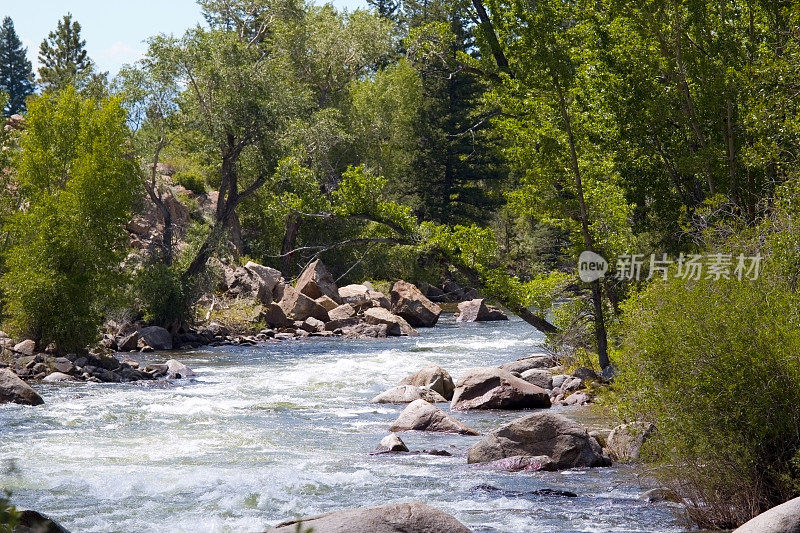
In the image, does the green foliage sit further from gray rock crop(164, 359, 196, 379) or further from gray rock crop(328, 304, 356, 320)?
gray rock crop(164, 359, 196, 379)

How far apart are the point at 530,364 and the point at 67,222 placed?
39.2 ft

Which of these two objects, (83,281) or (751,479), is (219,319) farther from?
(751,479)

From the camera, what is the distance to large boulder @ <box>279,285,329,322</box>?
34188 mm

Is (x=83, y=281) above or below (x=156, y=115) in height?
below

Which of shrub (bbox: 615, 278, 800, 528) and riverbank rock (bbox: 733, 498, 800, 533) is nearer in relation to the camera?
riverbank rock (bbox: 733, 498, 800, 533)

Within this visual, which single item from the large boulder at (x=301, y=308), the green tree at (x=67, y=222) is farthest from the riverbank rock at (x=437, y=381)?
the large boulder at (x=301, y=308)

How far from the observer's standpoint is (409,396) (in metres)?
18.1

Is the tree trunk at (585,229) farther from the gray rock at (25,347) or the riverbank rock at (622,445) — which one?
the gray rock at (25,347)

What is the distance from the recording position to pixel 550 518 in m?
9.45

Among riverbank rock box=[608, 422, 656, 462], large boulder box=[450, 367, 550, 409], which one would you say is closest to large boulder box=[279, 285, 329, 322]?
large boulder box=[450, 367, 550, 409]

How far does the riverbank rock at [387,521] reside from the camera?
7637 millimetres

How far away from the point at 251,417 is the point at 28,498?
5981mm

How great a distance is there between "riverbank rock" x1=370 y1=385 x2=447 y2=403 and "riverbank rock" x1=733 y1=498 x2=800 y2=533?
10839 mm

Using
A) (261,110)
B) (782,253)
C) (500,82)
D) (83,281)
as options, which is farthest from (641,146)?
(261,110)
